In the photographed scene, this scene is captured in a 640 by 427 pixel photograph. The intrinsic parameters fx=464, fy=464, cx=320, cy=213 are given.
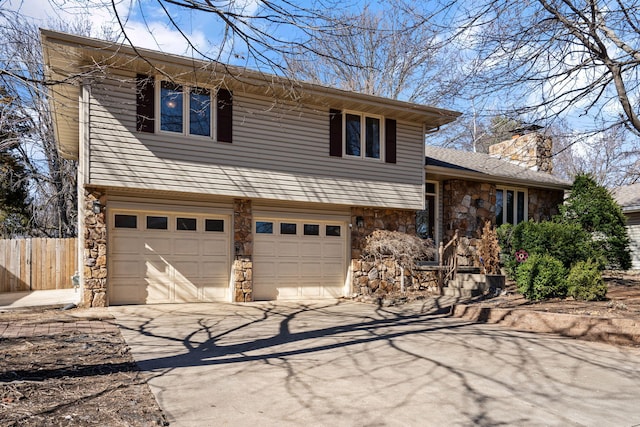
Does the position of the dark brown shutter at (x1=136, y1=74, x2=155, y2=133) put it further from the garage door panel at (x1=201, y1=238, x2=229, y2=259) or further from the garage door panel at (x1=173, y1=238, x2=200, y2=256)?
the garage door panel at (x1=201, y1=238, x2=229, y2=259)

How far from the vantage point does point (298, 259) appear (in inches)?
453

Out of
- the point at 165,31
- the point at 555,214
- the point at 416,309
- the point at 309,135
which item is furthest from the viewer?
the point at 555,214

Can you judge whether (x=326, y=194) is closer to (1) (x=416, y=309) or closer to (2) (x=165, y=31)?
(1) (x=416, y=309)

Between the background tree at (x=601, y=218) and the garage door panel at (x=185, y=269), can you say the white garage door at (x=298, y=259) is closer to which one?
the garage door panel at (x=185, y=269)

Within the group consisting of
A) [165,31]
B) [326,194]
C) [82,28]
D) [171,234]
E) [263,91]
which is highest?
[82,28]

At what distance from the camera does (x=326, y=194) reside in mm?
11133

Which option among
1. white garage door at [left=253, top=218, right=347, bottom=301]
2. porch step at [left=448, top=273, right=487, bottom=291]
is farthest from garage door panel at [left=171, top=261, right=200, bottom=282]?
porch step at [left=448, top=273, right=487, bottom=291]

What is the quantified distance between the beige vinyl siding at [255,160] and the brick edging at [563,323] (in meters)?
4.22

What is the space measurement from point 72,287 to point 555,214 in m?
16.1

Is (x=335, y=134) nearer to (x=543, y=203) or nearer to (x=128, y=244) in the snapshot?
(x=128, y=244)

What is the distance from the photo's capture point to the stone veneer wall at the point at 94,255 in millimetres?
8977

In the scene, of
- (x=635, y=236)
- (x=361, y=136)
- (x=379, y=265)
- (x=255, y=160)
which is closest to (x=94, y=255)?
(x=255, y=160)

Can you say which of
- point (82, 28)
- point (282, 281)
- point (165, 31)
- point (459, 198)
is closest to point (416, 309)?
point (282, 281)

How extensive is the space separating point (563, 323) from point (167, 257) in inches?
302
